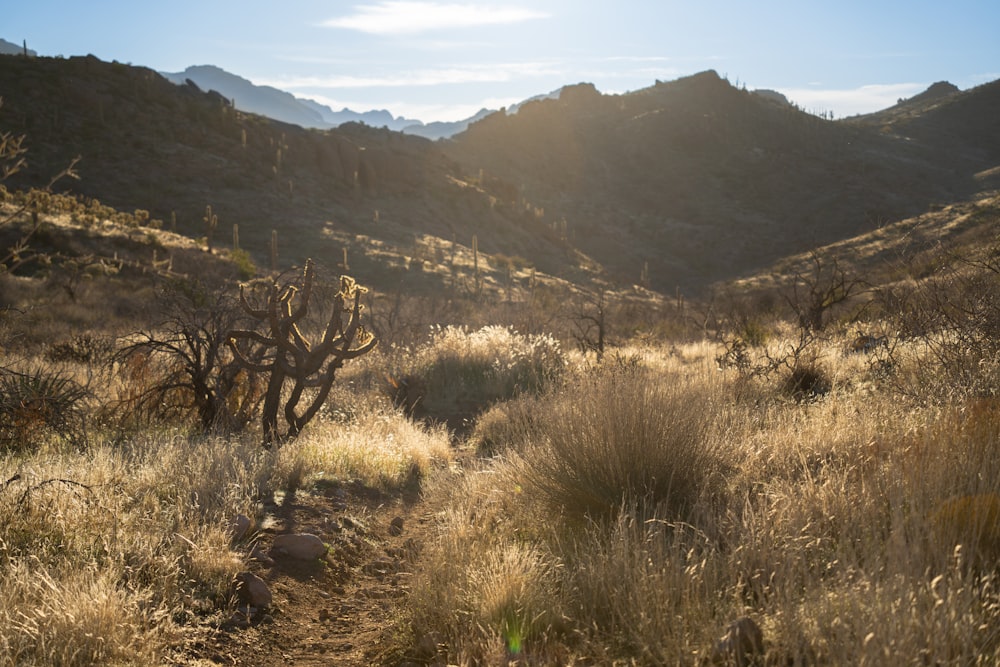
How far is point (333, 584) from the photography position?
16.3ft

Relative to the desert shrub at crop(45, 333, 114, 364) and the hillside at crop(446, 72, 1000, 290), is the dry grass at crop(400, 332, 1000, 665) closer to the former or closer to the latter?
the desert shrub at crop(45, 333, 114, 364)

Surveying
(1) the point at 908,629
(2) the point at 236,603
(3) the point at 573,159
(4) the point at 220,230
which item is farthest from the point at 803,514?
(3) the point at 573,159

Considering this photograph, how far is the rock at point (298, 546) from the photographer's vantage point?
5148 mm

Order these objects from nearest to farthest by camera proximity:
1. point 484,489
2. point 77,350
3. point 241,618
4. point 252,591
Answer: point 241,618, point 252,591, point 484,489, point 77,350

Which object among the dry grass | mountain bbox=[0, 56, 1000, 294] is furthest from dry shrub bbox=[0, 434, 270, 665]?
mountain bbox=[0, 56, 1000, 294]

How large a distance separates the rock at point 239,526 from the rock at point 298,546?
0.22 m

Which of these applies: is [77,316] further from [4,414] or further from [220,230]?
[220,230]

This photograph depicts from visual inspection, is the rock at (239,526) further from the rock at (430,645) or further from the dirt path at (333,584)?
the rock at (430,645)

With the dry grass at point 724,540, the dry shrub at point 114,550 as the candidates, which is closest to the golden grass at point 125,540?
the dry shrub at point 114,550

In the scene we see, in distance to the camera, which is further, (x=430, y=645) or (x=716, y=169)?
(x=716, y=169)

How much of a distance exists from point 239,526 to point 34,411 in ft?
8.09

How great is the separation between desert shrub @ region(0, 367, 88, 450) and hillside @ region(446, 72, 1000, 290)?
5223cm

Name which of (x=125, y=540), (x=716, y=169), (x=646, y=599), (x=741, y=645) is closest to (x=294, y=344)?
(x=125, y=540)

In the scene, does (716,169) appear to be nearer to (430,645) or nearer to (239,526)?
(239,526)
